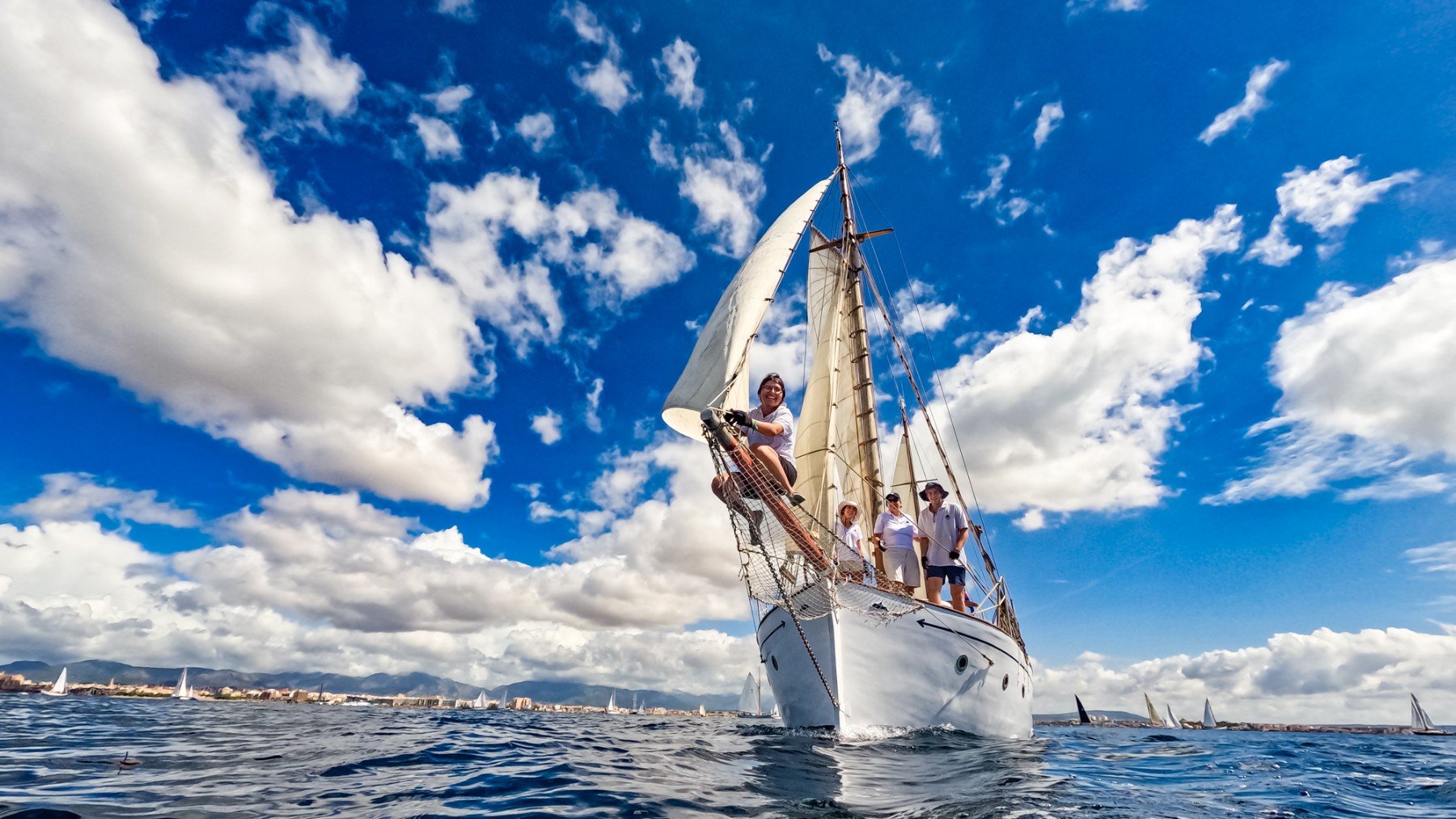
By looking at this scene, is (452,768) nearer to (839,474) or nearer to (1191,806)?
(1191,806)

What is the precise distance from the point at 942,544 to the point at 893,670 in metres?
2.76

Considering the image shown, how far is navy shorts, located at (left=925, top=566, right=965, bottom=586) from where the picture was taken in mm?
12508

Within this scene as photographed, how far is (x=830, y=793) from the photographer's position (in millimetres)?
5660

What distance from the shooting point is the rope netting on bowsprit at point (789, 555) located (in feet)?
27.6

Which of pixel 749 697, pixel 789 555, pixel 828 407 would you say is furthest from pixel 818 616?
pixel 749 697

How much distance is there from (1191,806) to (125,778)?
10.9 metres

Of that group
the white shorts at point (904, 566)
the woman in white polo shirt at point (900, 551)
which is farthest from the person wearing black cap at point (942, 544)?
the white shorts at point (904, 566)

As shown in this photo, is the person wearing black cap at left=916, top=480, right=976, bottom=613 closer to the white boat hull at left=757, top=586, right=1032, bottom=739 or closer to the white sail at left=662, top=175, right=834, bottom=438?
the white boat hull at left=757, top=586, right=1032, bottom=739

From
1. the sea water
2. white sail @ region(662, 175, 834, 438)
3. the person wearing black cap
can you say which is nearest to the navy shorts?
the person wearing black cap

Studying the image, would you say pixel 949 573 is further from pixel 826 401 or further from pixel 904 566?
pixel 826 401

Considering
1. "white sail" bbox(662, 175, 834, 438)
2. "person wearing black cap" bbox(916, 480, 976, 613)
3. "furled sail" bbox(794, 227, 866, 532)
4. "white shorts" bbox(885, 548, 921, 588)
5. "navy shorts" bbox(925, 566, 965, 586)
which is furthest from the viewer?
"furled sail" bbox(794, 227, 866, 532)

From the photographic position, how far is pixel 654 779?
6355 mm

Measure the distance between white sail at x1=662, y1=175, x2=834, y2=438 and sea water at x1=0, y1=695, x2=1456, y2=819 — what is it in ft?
15.7

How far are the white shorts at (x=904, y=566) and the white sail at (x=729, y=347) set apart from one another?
496 cm
